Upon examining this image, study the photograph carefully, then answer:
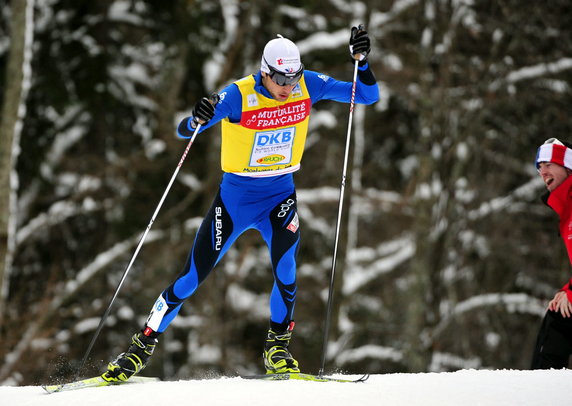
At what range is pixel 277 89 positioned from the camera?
16.4 feet

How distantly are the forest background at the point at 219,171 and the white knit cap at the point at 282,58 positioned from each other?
18.4 feet

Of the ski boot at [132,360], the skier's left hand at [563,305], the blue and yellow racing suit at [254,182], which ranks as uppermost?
the blue and yellow racing suit at [254,182]

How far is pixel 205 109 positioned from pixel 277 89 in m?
0.49

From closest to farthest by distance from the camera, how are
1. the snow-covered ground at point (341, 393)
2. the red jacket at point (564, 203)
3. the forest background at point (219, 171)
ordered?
the snow-covered ground at point (341, 393), the red jacket at point (564, 203), the forest background at point (219, 171)

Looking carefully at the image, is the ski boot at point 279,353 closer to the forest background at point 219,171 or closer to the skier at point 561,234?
the skier at point 561,234

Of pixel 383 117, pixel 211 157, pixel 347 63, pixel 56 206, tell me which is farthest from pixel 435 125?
pixel 56 206

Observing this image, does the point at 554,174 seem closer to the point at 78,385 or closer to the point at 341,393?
the point at 341,393

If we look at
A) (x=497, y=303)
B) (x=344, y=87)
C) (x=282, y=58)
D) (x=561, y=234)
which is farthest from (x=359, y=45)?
(x=497, y=303)

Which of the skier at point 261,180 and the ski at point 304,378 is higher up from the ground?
the skier at point 261,180

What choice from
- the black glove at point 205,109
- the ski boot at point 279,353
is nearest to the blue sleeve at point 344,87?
the black glove at point 205,109

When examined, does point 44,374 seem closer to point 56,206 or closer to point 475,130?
point 56,206

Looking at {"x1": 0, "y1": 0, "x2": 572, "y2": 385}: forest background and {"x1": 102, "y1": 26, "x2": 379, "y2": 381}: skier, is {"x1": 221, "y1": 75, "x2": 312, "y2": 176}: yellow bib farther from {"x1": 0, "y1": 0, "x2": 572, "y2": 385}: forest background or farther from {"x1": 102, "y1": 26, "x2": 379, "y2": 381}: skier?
{"x1": 0, "y1": 0, "x2": 572, "y2": 385}: forest background

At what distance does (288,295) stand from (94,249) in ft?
34.5

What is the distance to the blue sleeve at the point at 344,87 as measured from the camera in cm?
535
